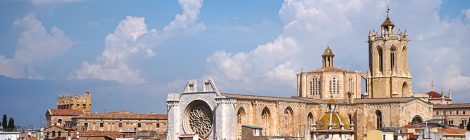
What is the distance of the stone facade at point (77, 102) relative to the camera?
12700 cm

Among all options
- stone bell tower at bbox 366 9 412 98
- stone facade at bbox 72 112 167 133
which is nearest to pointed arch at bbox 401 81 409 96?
stone bell tower at bbox 366 9 412 98

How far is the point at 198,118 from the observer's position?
85750 mm

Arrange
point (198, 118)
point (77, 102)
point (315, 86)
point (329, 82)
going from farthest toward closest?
point (77, 102) → point (315, 86) → point (329, 82) → point (198, 118)

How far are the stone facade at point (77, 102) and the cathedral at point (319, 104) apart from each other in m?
39.6

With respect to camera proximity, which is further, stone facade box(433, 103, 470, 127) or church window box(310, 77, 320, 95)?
church window box(310, 77, 320, 95)

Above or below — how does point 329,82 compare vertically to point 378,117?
above

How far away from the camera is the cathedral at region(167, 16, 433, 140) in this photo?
3260 inches

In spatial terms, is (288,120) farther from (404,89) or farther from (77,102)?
(77,102)

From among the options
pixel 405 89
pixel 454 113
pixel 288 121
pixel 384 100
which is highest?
pixel 405 89

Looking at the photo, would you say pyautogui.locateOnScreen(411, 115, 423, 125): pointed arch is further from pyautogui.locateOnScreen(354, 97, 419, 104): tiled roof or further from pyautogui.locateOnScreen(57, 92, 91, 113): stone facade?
pyautogui.locateOnScreen(57, 92, 91, 113): stone facade

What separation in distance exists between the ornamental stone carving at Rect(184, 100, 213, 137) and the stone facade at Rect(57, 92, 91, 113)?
42753mm

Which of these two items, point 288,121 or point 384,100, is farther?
point 384,100

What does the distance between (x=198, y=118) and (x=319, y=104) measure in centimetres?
1382

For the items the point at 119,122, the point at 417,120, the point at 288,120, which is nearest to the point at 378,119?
the point at 417,120
